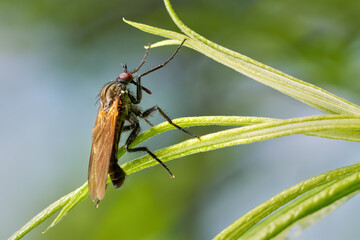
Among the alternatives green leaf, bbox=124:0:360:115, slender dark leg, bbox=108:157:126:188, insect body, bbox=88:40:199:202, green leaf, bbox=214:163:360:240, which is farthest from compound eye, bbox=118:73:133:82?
green leaf, bbox=214:163:360:240

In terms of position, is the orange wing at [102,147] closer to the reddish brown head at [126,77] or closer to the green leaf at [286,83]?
the reddish brown head at [126,77]

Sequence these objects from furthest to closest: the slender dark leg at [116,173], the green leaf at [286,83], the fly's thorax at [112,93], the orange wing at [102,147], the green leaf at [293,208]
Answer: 1. the fly's thorax at [112,93]
2. the slender dark leg at [116,173]
3. the orange wing at [102,147]
4. the green leaf at [286,83]
5. the green leaf at [293,208]

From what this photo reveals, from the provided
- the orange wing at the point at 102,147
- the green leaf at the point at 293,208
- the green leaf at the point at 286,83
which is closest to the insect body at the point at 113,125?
the orange wing at the point at 102,147

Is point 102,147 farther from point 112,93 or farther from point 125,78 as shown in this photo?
point 125,78

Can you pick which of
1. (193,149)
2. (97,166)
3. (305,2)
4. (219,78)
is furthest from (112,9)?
(193,149)

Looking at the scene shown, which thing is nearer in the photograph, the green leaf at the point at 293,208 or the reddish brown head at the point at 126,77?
the green leaf at the point at 293,208

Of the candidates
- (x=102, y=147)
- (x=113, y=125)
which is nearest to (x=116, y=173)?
(x=102, y=147)

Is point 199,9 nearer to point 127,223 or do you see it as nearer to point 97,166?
point 127,223

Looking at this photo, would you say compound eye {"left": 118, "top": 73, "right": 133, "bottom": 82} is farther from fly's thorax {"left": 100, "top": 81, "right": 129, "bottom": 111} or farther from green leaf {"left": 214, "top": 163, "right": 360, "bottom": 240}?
green leaf {"left": 214, "top": 163, "right": 360, "bottom": 240}
